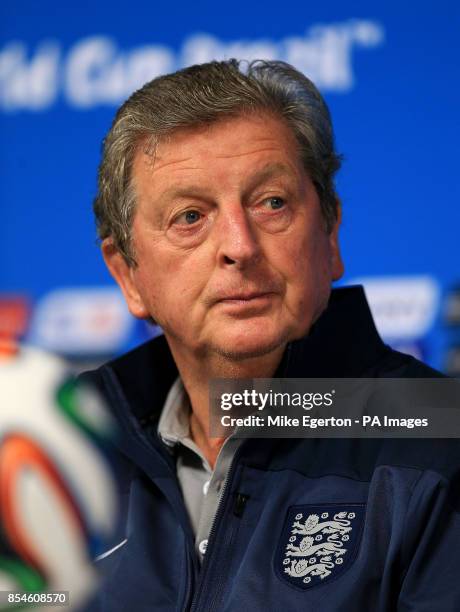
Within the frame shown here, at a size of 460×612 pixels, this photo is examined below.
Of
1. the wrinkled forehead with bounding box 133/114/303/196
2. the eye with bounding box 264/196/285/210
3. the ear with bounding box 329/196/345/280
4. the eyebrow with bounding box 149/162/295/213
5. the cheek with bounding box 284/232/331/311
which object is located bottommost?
the cheek with bounding box 284/232/331/311

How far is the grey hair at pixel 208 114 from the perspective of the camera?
4.68 feet

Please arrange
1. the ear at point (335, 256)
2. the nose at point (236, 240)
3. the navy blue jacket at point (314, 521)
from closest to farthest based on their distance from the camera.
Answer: the navy blue jacket at point (314, 521) < the nose at point (236, 240) < the ear at point (335, 256)

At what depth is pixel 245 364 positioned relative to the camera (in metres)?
1.43

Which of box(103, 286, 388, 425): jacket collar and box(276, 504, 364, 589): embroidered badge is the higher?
box(103, 286, 388, 425): jacket collar

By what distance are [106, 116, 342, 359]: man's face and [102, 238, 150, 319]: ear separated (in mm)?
108

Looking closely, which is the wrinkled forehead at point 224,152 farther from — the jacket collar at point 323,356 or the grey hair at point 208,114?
the jacket collar at point 323,356

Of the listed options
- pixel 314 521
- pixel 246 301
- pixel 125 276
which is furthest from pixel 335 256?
pixel 314 521

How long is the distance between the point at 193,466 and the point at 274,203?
44cm

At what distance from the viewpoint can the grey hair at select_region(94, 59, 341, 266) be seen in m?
1.43

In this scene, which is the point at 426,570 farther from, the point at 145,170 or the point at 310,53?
the point at 310,53

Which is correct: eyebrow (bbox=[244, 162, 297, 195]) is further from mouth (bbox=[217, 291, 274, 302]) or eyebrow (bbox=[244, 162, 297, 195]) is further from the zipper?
the zipper

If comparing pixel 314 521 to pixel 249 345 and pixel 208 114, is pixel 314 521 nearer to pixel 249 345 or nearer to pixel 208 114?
pixel 249 345

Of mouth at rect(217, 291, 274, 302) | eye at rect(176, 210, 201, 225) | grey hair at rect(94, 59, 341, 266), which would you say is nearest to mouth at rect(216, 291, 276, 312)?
mouth at rect(217, 291, 274, 302)

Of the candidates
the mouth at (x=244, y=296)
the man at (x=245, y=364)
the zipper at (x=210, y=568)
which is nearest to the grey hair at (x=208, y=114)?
the man at (x=245, y=364)
